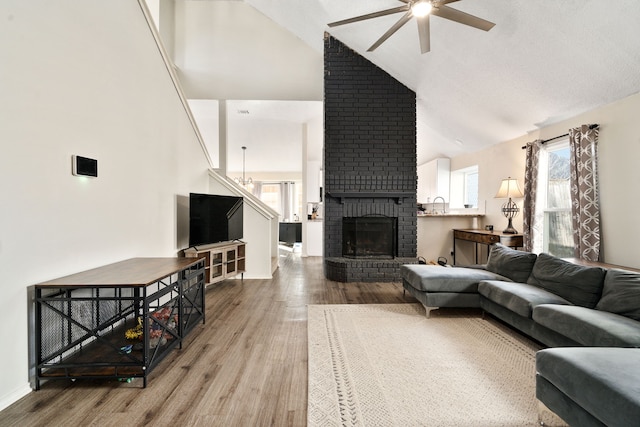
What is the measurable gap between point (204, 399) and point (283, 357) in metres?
0.67

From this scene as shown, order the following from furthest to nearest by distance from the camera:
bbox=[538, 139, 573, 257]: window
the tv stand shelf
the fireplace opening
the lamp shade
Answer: the fireplace opening, the lamp shade, bbox=[538, 139, 573, 257]: window, the tv stand shelf

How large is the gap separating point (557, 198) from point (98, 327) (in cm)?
511

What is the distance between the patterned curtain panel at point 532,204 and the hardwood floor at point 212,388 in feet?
10.8

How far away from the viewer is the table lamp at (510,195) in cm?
450

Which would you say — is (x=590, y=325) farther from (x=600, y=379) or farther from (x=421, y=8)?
(x=421, y=8)

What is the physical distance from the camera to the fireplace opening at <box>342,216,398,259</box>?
517 cm

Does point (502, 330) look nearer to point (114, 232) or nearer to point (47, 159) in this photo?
point (114, 232)

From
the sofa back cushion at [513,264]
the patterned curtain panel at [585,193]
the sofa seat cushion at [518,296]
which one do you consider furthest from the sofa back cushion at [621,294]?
the patterned curtain panel at [585,193]

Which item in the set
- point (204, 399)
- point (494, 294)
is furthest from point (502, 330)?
point (204, 399)

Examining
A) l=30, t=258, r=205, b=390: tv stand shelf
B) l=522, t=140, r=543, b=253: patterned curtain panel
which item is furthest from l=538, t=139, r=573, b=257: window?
l=30, t=258, r=205, b=390: tv stand shelf

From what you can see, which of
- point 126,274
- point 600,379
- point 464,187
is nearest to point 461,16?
point 600,379

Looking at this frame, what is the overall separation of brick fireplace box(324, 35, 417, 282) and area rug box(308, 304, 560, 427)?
212cm

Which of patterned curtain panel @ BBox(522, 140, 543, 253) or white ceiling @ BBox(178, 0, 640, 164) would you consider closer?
white ceiling @ BBox(178, 0, 640, 164)

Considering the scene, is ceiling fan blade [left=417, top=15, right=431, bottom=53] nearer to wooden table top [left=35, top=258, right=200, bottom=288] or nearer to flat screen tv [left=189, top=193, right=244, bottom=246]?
wooden table top [left=35, top=258, right=200, bottom=288]
